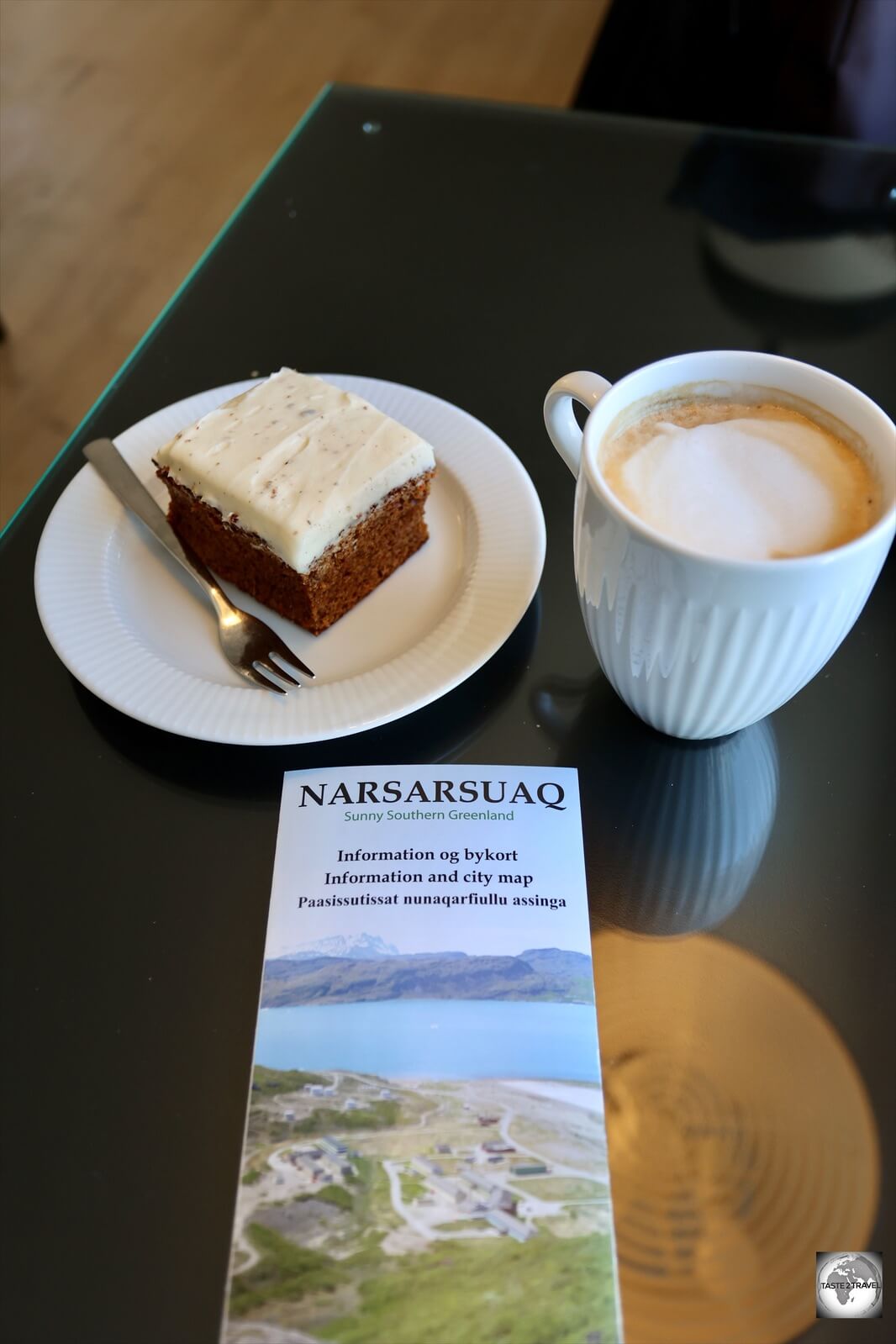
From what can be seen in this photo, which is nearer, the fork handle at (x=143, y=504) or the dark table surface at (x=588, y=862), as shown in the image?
the dark table surface at (x=588, y=862)

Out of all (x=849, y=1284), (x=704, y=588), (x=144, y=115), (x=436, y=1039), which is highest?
(x=144, y=115)

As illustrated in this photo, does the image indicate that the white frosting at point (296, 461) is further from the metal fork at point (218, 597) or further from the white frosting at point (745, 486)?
the white frosting at point (745, 486)

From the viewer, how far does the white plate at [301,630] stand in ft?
2.26

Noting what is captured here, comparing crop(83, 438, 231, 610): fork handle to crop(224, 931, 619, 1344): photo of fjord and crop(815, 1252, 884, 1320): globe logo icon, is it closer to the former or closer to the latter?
crop(224, 931, 619, 1344): photo of fjord

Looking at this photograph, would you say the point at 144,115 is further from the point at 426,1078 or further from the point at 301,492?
the point at 426,1078

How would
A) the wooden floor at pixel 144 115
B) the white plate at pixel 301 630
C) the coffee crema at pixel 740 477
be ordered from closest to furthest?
the coffee crema at pixel 740 477
the white plate at pixel 301 630
the wooden floor at pixel 144 115

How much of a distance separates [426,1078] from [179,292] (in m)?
0.86

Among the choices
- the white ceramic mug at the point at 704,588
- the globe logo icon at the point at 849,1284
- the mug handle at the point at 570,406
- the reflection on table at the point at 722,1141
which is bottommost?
the globe logo icon at the point at 849,1284

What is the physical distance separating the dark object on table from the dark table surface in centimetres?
28

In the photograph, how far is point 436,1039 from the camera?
0.57 m

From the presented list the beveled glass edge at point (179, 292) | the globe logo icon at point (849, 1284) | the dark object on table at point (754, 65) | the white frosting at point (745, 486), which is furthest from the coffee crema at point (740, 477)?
the dark object on table at point (754, 65)

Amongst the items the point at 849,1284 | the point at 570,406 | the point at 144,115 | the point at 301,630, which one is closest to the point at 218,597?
the point at 301,630

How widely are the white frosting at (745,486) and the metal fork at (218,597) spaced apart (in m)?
0.28

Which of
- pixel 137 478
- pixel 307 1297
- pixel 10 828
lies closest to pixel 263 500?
pixel 137 478
